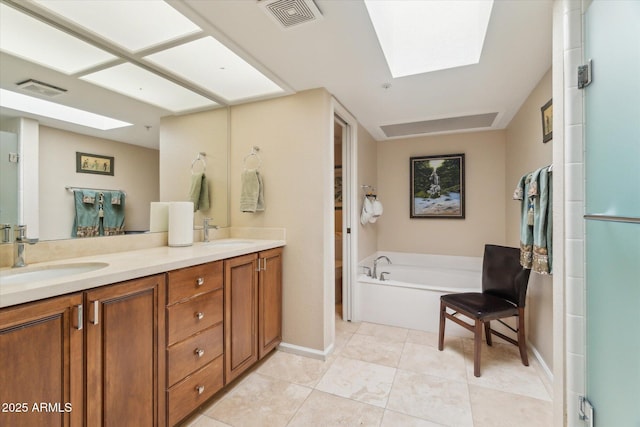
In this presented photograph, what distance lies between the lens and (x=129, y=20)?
1476 millimetres

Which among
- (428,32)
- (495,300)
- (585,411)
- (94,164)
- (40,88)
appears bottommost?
(585,411)

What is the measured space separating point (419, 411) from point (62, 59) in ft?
9.36

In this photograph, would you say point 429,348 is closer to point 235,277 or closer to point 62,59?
point 235,277

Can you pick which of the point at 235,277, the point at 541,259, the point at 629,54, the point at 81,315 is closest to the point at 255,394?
→ the point at 235,277

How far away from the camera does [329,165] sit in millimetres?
2242

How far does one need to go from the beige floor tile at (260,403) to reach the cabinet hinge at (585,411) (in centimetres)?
139

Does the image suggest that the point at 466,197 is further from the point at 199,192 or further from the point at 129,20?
the point at 129,20

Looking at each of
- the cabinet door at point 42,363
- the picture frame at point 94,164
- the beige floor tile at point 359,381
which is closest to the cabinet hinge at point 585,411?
the beige floor tile at point 359,381

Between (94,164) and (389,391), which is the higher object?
(94,164)

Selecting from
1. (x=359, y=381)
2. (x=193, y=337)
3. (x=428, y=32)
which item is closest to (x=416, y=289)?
(x=359, y=381)

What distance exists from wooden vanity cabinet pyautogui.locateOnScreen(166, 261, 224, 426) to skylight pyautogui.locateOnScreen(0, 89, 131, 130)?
1.02 m

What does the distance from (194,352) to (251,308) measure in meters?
0.51

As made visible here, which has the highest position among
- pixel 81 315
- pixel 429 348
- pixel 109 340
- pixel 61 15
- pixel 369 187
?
pixel 61 15

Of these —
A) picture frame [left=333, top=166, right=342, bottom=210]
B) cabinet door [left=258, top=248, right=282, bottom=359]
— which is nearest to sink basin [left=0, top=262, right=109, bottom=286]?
cabinet door [left=258, top=248, right=282, bottom=359]
